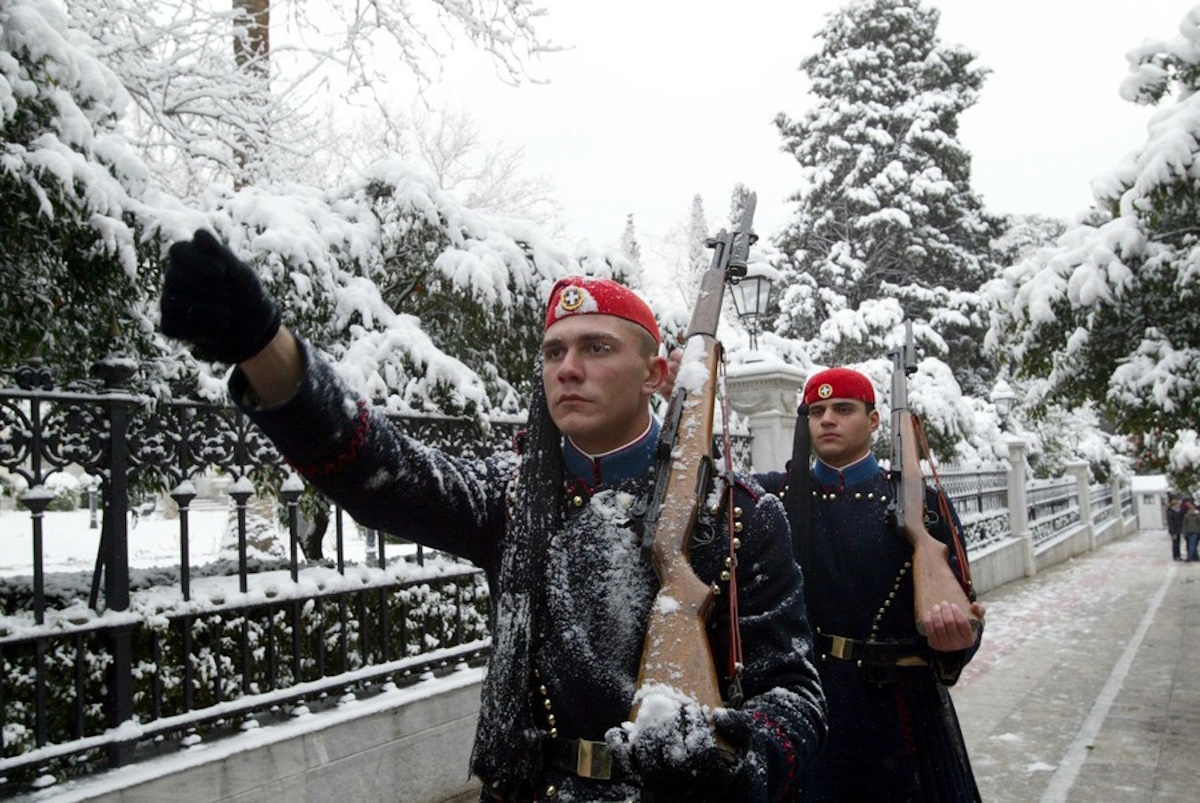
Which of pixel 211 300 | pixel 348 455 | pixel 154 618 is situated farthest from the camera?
pixel 154 618

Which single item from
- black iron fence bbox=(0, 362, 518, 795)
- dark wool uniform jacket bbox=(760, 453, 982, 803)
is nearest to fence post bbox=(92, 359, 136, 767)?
black iron fence bbox=(0, 362, 518, 795)

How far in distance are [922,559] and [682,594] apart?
1972mm

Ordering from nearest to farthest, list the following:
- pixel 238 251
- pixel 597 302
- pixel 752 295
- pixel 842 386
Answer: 1. pixel 597 302
2. pixel 842 386
3. pixel 238 251
4. pixel 752 295

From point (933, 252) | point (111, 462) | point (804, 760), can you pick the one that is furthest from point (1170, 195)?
point (933, 252)

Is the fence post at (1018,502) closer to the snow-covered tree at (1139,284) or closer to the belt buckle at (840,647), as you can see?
the snow-covered tree at (1139,284)

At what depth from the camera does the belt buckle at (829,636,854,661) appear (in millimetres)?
3416

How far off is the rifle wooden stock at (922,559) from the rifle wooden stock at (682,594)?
168 centimetres

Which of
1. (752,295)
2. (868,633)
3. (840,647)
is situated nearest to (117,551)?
(840,647)

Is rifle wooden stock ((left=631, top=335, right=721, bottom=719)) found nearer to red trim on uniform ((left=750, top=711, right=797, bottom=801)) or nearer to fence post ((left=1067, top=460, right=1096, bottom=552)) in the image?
red trim on uniform ((left=750, top=711, right=797, bottom=801))

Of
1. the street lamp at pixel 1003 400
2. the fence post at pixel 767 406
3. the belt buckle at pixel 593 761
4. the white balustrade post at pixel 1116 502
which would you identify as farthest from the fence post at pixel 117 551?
the white balustrade post at pixel 1116 502

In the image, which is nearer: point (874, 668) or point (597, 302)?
point (597, 302)

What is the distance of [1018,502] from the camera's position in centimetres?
1656

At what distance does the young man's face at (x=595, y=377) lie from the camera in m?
1.83

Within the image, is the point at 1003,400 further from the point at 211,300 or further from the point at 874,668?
the point at 211,300
